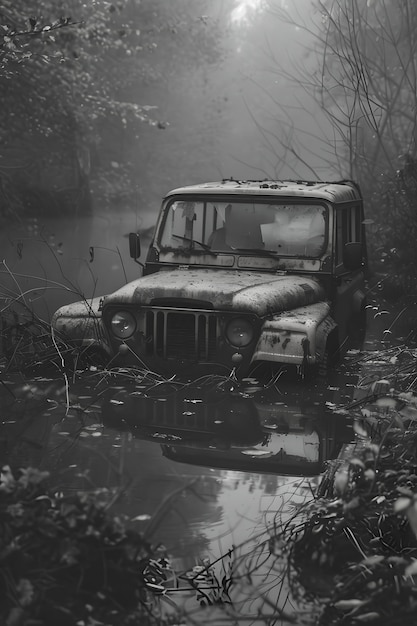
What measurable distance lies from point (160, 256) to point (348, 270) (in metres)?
1.84

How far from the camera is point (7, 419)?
7.09m

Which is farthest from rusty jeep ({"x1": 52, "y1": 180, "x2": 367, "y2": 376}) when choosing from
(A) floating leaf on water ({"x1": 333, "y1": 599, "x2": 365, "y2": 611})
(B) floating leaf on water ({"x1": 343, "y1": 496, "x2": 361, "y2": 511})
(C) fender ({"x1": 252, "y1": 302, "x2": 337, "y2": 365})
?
(A) floating leaf on water ({"x1": 333, "y1": 599, "x2": 365, "y2": 611})

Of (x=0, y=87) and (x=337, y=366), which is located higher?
(x=0, y=87)

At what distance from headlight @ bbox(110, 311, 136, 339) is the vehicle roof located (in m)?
1.59

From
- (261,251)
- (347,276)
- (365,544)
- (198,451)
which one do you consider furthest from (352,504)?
(347,276)

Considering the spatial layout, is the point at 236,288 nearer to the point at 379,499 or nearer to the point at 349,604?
the point at 379,499

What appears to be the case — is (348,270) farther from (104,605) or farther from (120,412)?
(104,605)

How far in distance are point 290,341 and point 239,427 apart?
0.91m

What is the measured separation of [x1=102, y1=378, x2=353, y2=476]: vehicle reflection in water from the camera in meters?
6.20

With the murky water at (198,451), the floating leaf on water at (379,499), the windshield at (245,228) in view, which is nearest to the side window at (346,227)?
the windshield at (245,228)

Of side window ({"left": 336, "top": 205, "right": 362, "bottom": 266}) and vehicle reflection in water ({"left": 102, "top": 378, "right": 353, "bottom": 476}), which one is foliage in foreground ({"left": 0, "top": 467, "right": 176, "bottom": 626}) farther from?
side window ({"left": 336, "top": 205, "right": 362, "bottom": 266})

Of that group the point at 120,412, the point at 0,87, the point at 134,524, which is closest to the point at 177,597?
the point at 134,524

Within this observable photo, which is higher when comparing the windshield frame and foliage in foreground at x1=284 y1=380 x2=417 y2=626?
the windshield frame

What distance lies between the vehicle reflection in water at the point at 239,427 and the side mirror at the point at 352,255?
1385mm
